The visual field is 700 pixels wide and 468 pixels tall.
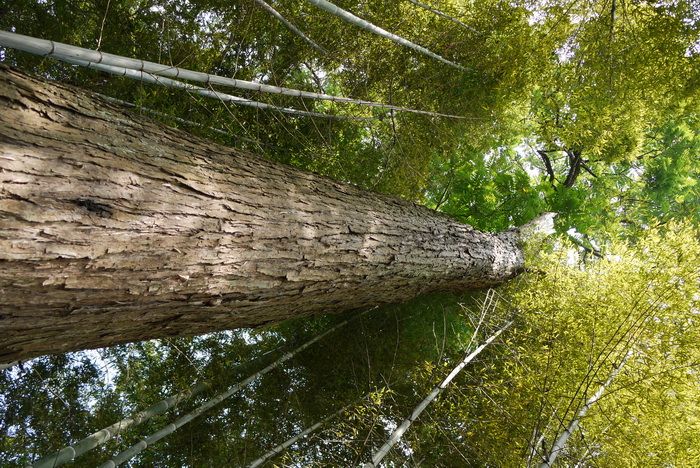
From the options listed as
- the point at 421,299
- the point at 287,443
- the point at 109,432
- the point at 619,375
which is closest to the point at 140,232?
the point at 109,432

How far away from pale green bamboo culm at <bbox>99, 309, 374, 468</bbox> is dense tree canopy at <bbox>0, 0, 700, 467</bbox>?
0.14 meters

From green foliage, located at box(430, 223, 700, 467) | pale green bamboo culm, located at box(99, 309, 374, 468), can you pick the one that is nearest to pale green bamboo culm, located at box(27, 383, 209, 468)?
pale green bamboo culm, located at box(99, 309, 374, 468)

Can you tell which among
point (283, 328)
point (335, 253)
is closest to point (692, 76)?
point (335, 253)

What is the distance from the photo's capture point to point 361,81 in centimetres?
376

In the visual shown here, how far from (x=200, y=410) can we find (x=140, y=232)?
2186mm

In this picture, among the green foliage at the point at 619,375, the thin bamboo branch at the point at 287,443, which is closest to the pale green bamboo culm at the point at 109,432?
the thin bamboo branch at the point at 287,443

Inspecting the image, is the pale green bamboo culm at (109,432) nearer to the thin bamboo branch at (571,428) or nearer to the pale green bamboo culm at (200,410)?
the pale green bamboo culm at (200,410)

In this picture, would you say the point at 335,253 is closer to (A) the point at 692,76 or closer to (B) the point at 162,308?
(B) the point at 162,308

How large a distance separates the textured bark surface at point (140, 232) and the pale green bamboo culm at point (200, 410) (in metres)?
1.37

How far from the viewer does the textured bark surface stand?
98 centimetres

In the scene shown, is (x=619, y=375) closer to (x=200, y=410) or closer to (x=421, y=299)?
(x=421, y=299)

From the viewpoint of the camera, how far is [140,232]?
1159 mm

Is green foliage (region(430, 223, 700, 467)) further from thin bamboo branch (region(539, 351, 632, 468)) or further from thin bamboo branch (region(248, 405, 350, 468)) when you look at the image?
thin bamboo branch (region(248, 405, 350, 468))

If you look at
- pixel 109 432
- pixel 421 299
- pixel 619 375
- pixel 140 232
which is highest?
pixel 140 232
